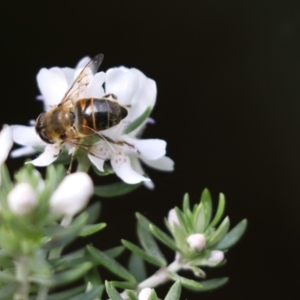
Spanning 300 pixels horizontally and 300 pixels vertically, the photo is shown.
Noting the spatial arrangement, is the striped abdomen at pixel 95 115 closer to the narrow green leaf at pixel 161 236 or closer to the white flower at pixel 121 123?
the white flower at pixel 121 123

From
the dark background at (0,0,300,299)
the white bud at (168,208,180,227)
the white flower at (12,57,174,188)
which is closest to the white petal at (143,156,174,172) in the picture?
the white flower at (12,57,174,188)

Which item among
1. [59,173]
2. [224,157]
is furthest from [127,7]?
[59,173]

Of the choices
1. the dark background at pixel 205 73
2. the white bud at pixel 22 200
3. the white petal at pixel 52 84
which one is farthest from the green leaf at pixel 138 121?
the dark background at pixel 205 73

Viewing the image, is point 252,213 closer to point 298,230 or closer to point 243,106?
point 298,230

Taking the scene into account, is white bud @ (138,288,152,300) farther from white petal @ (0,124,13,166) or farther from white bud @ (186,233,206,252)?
white petal @ (0,124,13,166)

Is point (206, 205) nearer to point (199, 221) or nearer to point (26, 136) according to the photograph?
point (199, 221)

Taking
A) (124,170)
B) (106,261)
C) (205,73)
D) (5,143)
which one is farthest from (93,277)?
(205,73)
